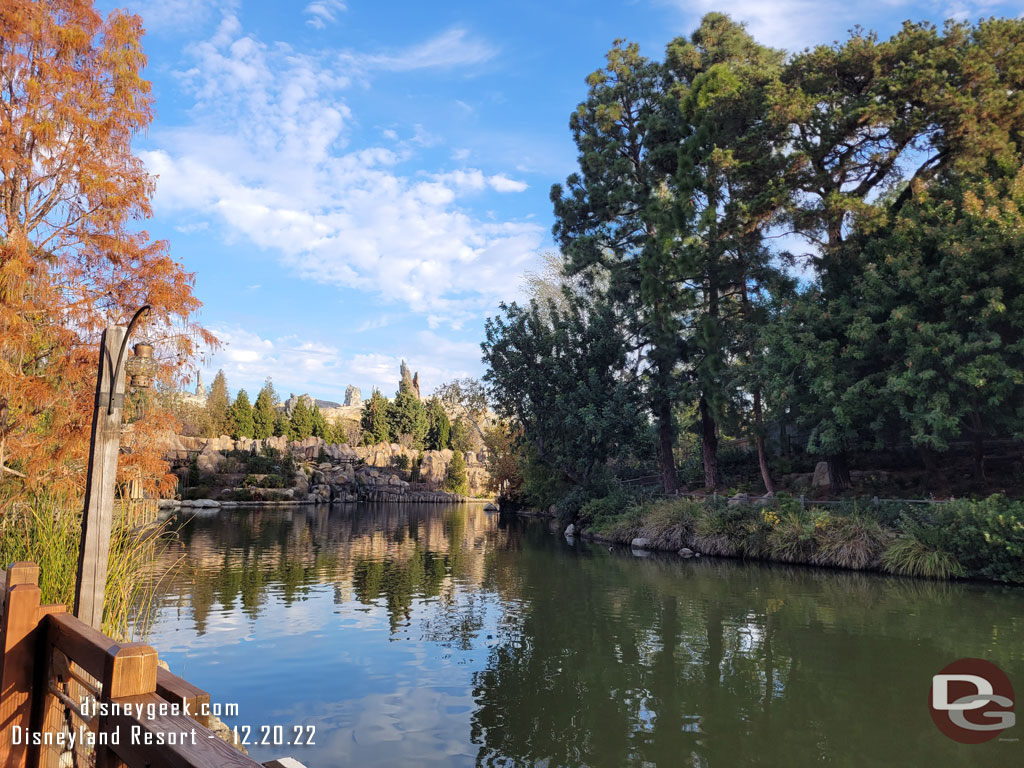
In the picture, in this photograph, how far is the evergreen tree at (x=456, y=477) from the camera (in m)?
54.1

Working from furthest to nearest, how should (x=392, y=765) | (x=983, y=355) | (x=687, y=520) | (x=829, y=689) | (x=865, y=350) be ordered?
(x=687, y=520) < (x=865, y=350) < (x=983, y=355) < (x=829, y=689) < (x=392, y=765)

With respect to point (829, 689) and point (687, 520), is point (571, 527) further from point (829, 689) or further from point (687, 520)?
point (829, 689)

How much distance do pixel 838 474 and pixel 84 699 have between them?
2208 cm

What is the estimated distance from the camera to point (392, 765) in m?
5.90

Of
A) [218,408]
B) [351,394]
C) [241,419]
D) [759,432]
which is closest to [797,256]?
[759,432]

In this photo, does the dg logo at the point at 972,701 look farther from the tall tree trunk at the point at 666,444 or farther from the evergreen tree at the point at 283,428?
the evergreen tree at the point at 283,428

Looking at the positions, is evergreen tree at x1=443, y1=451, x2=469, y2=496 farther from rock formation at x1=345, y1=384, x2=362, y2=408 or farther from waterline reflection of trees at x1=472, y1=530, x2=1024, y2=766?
rock formation at x1=345, y1=384, x2=362, y2=408

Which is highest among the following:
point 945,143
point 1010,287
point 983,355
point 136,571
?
point 945,143

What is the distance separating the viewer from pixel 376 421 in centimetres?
5750

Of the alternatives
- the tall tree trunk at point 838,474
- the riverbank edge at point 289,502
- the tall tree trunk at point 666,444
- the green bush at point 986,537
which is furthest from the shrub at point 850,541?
the riverbank edge at point 289,502

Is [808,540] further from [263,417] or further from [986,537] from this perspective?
[263,417]

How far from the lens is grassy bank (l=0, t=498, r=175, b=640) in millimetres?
5625

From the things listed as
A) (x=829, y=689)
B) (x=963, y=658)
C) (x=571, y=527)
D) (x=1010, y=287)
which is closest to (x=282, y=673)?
(x=829, y=689)

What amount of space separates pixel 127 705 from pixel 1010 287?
1912 centimetres
